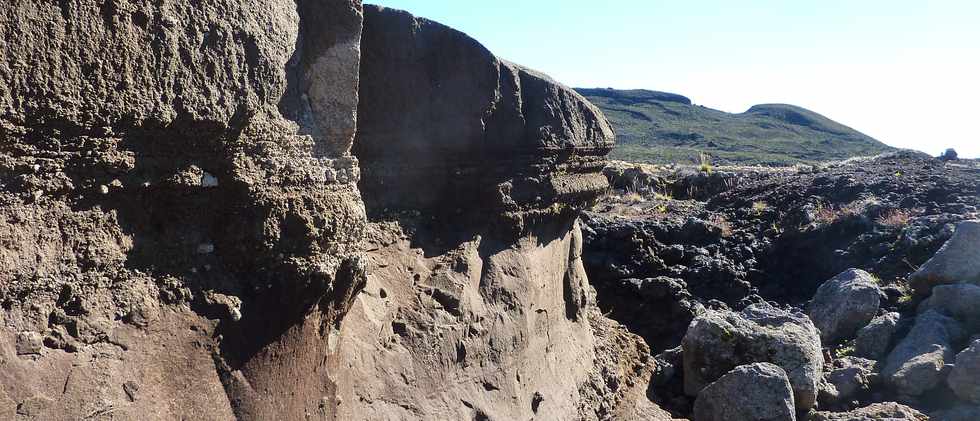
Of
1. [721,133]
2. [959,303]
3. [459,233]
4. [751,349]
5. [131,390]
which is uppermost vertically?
[721,133]

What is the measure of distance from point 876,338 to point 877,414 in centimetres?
148

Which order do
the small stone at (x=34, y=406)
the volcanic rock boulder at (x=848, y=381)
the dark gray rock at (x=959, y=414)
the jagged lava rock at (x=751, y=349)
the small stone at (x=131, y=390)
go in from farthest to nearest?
the volcanic rock boulder at (x=848, y=381) → the jagged lava rock at (x=751, y=349) → the dark gray rock at (x=959, y=414) → the small stone at (x=131, y=390) → the small stone at (x=34, y=406)

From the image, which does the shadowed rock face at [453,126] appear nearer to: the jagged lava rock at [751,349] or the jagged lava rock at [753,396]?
the jagged lava rock at [753,396]

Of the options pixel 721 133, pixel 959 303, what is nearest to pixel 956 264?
pixel 959 303

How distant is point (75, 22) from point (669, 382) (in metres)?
4.92

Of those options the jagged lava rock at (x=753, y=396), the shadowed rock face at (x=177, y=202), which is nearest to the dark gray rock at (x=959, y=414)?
the jagged lava rock at (x=753, y=396)

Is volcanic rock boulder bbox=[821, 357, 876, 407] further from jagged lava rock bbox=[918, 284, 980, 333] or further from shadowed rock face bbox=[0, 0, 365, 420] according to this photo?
shadowed rock face bbox=[0, 0, 365, 420]

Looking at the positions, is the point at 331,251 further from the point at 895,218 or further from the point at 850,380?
the point at 895,218

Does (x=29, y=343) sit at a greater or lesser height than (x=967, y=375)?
greater

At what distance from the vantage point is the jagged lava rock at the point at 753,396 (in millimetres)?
4949

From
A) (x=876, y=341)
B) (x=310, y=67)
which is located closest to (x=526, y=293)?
(x=310, y=67)

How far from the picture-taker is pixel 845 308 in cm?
707

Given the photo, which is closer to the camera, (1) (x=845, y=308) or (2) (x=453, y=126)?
(2) (x=453, y=126)

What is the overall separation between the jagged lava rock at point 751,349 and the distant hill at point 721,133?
2739 centimetres
